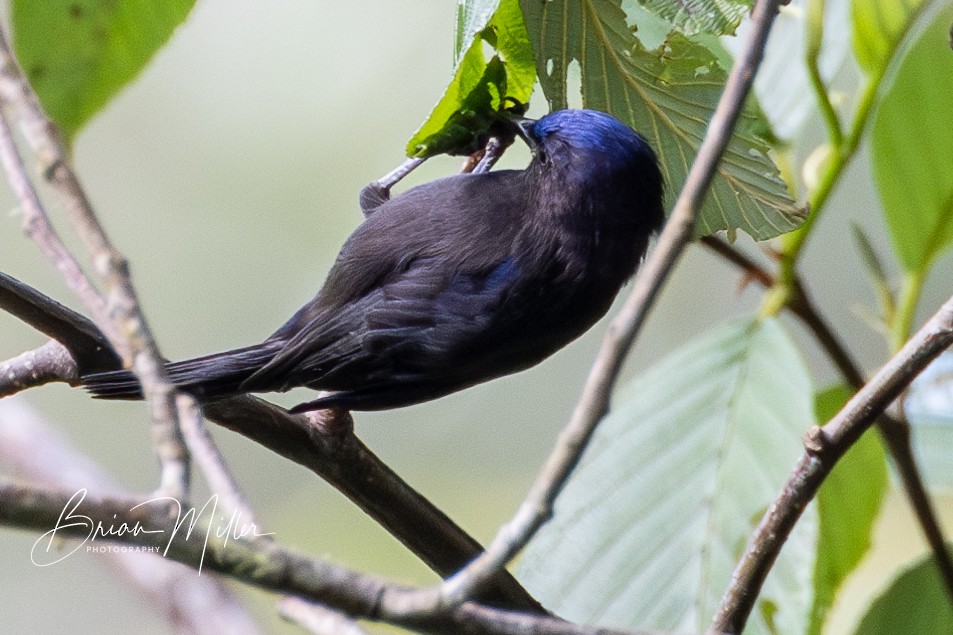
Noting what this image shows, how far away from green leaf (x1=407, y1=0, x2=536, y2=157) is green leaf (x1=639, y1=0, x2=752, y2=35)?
7.6 inches

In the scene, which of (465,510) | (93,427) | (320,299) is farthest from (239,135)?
(320,299)

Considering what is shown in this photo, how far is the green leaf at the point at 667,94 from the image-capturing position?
4.65 feet

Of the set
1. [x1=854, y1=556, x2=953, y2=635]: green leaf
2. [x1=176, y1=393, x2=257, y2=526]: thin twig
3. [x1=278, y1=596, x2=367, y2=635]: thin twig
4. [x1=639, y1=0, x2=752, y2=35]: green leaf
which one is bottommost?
[x1=854, y1=556, x2=953, y2=635]: green leaf

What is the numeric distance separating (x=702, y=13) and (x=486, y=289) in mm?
594

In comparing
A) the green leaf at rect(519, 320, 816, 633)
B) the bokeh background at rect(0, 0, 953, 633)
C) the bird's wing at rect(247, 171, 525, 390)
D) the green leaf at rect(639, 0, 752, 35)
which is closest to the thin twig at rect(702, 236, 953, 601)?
the green leaf at rect(519, 320, 816, 633)

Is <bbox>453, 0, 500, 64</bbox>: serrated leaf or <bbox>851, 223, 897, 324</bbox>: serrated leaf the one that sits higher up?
<bbox>453, 0, 500, 64</bbox>: serrated leaf

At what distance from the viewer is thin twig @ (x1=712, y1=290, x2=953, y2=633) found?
1240 millimetres

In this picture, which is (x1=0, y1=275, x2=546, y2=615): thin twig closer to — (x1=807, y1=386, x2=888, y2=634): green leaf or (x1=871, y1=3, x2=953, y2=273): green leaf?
(x1=807, y1=386, x2=888, y2=634): green leaf

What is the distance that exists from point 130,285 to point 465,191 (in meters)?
1.17

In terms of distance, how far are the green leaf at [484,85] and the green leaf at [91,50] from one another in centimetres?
37

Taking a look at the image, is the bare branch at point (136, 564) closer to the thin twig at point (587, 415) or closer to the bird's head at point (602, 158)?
the bird's head at point (602, 158)
